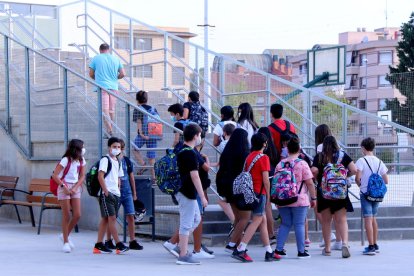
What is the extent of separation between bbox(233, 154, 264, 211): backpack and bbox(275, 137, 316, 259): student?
48 centimetres

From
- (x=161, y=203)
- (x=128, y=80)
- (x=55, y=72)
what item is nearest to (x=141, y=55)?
(x=128, y=80)

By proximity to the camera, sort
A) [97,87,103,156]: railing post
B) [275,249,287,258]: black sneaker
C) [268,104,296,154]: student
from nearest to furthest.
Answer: [275,249,287,258]: black sneaker → [268,104,296,154]: student → [97,87,103,156]: railing post

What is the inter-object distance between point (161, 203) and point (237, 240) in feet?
7.18

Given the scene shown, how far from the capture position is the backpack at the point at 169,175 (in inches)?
400

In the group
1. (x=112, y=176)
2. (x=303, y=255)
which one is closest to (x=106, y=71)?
(x=112, y=176)

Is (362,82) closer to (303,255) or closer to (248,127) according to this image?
(248,127)

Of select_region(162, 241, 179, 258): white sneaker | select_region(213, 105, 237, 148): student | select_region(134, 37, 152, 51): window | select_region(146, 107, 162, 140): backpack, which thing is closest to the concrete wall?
select_region(146, 107, 162, 140): backpack

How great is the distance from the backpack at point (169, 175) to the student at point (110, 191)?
85 centimetres

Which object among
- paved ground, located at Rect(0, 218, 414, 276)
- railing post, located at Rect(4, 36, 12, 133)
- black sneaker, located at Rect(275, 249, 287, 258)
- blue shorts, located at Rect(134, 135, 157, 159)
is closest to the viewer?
paved ground, located at Rect(0, 218, 414, 276)

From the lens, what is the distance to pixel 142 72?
18328mm

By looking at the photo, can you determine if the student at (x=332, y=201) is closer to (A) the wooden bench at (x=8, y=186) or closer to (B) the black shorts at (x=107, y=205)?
(B) the black shorts at (x=107, y=205)

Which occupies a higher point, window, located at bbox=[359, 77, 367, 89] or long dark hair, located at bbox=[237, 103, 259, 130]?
window, located at bbox=[359, 77, 367, 89]

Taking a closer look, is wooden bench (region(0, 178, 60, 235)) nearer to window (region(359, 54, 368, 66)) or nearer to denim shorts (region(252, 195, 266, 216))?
denim shorts (region(252, 195, 266, 216))

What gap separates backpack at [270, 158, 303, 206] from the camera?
34.7 ft
